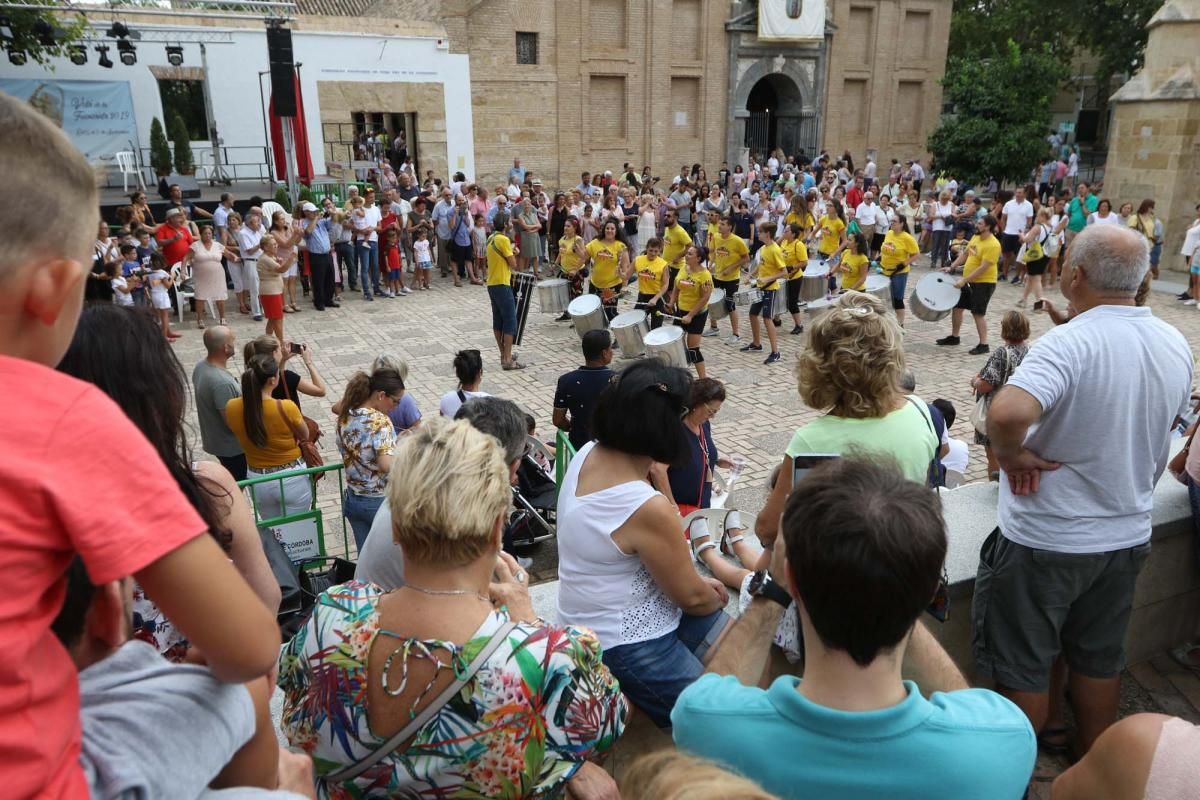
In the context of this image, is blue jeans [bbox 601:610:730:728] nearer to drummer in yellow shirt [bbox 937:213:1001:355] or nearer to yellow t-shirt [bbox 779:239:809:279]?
yellow t-shirt [bbox 779:239:809:279]

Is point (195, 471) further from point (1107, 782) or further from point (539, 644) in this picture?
point (1107, 782)

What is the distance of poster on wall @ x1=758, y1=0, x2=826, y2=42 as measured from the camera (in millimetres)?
30328

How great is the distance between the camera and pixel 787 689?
147cm

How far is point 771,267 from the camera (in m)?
11.6

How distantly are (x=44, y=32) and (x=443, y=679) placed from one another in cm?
2059

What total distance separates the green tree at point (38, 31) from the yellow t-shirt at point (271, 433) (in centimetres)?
1637

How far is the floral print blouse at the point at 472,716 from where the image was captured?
1.70m

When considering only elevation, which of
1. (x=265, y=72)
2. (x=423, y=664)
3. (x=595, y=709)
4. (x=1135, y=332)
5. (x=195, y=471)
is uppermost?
(x=265, y=72)

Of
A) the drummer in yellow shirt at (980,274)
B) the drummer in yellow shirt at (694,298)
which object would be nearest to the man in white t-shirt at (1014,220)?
the drummer in yellow shirt at (980,274)

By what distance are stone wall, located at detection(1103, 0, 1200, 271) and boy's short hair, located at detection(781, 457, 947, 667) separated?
19885 millimetres

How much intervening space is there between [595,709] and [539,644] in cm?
20

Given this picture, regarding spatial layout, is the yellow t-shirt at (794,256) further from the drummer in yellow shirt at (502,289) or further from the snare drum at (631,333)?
the drummer in yellow shirt at (502,289)

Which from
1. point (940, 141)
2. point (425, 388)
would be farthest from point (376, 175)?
→ point (940, 141)

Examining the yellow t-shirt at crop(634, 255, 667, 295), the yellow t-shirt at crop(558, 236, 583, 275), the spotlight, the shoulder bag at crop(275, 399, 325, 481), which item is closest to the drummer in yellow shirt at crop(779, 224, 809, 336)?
the yellow t-shirt at crop(634, 255, 667, 295)
